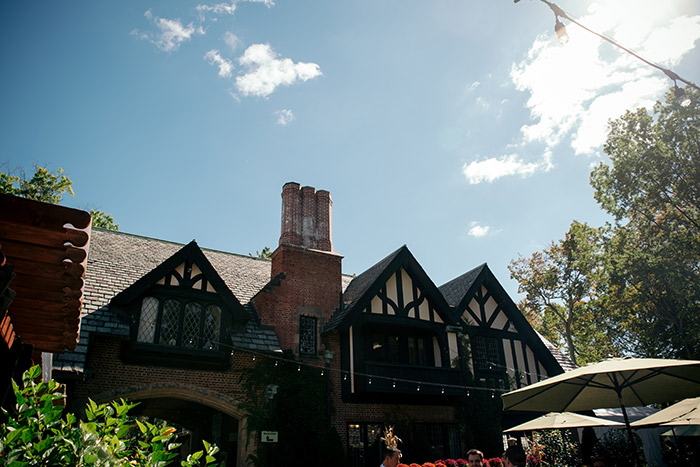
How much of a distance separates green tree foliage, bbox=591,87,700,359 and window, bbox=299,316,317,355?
841 inches

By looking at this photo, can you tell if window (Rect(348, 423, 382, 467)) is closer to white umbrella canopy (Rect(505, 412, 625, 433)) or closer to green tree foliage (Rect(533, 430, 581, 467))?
white umbrella canopy (Rect(505, 412, 625, 433))

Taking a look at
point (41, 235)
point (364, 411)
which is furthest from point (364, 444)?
point (41, 235)

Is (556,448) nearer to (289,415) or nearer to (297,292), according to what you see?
(289,415)

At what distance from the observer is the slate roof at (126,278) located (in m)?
12.2

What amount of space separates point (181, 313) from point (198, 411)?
23.5 ft

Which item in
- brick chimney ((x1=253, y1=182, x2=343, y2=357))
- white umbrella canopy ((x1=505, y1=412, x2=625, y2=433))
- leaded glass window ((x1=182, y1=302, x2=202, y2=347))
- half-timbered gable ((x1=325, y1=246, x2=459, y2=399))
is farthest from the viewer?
brick chimney ((x1=253, y1=182, x2=343, y2=357))

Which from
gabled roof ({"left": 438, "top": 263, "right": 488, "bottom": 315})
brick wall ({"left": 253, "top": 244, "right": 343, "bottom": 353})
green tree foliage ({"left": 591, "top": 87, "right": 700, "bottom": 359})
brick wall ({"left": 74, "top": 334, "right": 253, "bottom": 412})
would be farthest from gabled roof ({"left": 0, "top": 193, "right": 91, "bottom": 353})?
green tree foliage ({"left": 591, "top": 87, "right": 700, "bottom": 359})

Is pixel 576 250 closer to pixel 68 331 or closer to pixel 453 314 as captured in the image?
pixel 453 314

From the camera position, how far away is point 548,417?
46.1ft

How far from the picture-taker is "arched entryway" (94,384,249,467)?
12.8m

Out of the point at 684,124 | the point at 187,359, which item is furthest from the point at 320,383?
the point at 684,124

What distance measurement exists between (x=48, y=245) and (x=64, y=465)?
197cm

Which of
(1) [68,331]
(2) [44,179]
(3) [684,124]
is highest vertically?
(3) [684,124]

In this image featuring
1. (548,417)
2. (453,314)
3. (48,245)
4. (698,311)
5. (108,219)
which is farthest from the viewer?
(108,219)
